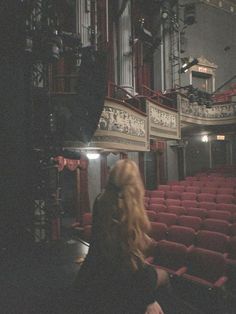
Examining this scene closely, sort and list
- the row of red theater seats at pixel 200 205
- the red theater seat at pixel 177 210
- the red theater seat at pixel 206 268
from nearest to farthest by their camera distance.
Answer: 1. the red theater seat at pixel 206 268
2. the red theater seat at pixel 177 210
3. the row of red theater seats at pixel 200 205

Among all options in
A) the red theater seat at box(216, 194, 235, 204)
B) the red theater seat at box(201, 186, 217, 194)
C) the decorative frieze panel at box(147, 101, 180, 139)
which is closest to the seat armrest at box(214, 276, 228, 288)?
the red theater seat at box(216, 194, 235, 204)

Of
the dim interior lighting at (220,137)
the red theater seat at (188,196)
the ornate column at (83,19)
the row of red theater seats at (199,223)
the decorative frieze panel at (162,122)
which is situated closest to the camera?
the row of red theater seats at (199,223)

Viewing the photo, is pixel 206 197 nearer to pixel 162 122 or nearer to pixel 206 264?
pixel 162 122

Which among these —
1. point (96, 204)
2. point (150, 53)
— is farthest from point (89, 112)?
point (150, 53)

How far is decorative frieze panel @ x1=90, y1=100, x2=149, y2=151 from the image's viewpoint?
19.7 feet

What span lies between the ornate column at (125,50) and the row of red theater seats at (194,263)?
7.48 metres

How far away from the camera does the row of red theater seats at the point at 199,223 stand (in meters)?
4.50

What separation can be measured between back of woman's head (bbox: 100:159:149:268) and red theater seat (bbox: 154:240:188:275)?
2.48 m

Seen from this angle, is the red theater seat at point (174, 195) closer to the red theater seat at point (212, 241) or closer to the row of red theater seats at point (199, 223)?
the row of red theater seats at point (199, 223)

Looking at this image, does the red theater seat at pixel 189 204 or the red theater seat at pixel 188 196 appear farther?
the red theater seat at pixel 188 196

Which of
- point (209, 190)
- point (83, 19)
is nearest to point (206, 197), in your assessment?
point (209, 190)

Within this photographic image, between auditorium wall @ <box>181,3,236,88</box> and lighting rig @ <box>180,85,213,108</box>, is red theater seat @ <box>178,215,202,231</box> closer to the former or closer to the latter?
lighting rig @ <box>180,85,213,108</box>

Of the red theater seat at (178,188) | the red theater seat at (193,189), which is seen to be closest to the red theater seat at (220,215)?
the red theater seat at (193,189)

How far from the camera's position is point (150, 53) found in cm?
1193
